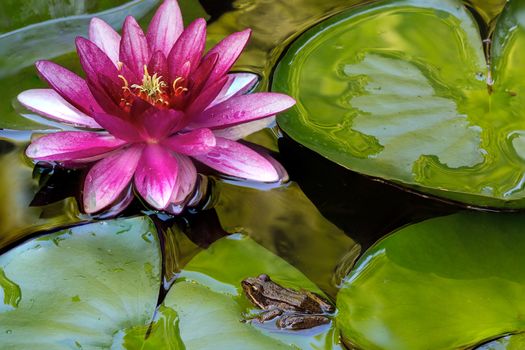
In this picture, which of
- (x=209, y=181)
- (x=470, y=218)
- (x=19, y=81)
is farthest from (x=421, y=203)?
(x=19, y=81)

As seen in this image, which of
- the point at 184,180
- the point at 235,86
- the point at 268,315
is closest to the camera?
the point at 268,315

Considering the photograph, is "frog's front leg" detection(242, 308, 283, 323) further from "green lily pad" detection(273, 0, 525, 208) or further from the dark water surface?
"green lily pad" detection(273, 0, 525, 208)

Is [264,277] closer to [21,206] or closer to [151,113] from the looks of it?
[151,113]

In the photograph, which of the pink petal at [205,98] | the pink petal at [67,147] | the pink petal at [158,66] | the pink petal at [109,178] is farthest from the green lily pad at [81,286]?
the pink petal at [158,66]

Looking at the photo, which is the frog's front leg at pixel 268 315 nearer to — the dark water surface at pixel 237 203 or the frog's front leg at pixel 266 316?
the frog's front leg at pixel 266 316

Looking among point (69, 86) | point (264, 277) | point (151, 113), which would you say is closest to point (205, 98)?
point (151, 113)

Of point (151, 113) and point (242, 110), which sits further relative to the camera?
point (242, 110)
